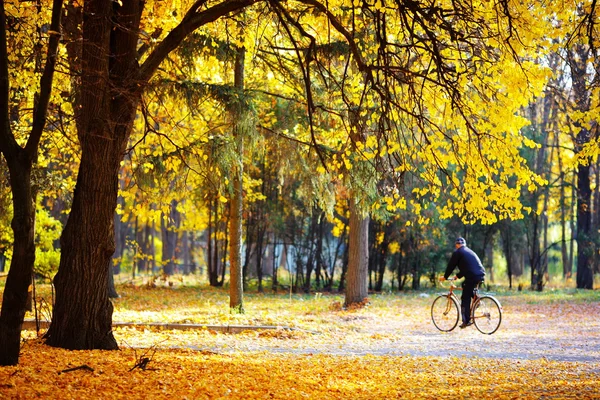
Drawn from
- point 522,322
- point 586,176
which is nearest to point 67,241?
point 522,322

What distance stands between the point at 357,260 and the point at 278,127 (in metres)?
5.34

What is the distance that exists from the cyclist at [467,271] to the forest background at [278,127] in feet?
3.68

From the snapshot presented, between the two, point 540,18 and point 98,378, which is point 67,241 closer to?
point 98,378

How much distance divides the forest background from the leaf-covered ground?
3.08 ft

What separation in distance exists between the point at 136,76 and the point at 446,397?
17.9 feet

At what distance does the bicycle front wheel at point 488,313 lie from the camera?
15.2 metres

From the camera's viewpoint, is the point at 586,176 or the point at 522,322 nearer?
the point at 522,322

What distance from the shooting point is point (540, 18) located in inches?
394

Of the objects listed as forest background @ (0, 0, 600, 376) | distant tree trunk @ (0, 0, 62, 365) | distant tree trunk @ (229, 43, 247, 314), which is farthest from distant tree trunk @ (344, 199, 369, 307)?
distant tree trunk @ (0, 0, 62, 365)

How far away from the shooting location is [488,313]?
1518cm

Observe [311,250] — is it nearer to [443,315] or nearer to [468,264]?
[443,315]

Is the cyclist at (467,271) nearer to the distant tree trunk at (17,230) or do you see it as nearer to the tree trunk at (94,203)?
the tree trunk at (94,203)

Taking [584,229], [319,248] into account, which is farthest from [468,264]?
[584,229]

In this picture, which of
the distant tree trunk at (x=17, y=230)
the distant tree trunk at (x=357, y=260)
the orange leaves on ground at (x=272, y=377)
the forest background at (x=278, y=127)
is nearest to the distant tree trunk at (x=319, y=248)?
the forest background at (x=278, y=127)
